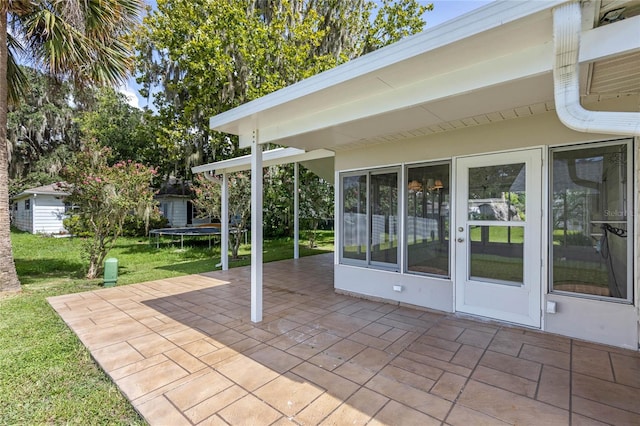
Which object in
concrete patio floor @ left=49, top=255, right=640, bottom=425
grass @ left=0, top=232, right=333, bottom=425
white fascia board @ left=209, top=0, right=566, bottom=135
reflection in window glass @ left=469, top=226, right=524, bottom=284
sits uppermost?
white fascia board @ left=209, top=0, right=566, bottom=135

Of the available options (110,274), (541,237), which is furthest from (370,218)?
(110,274)

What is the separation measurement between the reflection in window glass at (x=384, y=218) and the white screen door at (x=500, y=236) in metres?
0.90

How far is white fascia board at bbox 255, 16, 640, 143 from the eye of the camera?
1609 mm

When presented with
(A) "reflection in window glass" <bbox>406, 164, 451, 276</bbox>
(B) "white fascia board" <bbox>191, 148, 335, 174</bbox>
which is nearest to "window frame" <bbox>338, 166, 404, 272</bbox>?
(A) "reflection in window glass" <bbox>406, 164, 451, 276</bbox>

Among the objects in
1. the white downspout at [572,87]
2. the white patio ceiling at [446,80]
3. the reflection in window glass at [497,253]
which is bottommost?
the reflection in window glass at [497,253]

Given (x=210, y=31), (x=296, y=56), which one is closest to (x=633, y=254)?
(x=296, y=56)

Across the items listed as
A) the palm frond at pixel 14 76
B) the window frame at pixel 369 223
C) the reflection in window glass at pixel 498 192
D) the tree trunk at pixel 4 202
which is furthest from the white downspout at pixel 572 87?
the palm frond at pixel 14 76

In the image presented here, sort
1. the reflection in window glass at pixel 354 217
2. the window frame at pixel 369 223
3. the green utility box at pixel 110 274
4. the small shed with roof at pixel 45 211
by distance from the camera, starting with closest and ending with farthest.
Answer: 1. the window frame at pixel 369 223
2. the reflection in window glass at pixel 354 217
3. the green utility box at pixel 110 274
4. the small shed with roof at pixel 45 211

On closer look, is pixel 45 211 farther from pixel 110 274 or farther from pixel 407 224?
pixel 407 224

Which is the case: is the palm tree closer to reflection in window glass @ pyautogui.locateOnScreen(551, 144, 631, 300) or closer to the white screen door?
the white screen door

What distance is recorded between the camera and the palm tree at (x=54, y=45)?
16.6 ft

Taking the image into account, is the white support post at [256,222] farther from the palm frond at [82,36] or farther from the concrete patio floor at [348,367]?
the palm frond at [82,36]

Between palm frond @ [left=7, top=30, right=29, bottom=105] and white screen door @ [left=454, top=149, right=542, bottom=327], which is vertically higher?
palm frond @ [left=7, top=30, right=29, bottom=105]

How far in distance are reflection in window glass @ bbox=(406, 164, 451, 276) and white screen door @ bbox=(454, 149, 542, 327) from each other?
195 millimetres
